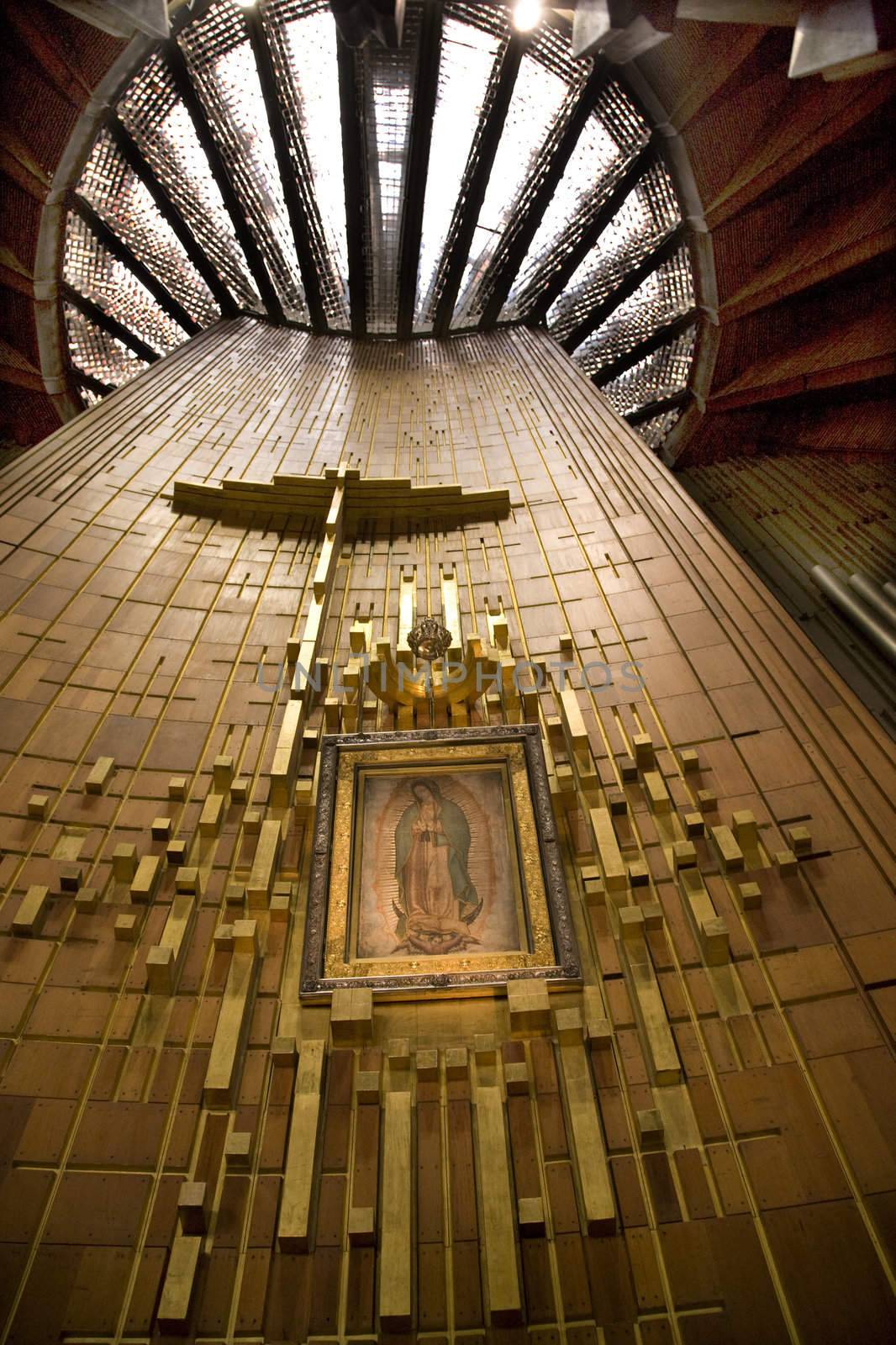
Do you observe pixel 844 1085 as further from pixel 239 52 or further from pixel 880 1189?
pixel 239 52

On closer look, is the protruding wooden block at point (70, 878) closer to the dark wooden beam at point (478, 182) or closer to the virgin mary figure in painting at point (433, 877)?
the virgin mary figure in painting at point (433, 877)

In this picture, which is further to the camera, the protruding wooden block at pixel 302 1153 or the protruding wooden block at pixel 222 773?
the protruding wooden block at pixel 222 773

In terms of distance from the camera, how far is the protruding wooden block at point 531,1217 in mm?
2113

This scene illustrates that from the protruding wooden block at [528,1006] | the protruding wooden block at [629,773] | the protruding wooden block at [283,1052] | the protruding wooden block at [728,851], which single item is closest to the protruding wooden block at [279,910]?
the protruding wooden block at [283,1052]

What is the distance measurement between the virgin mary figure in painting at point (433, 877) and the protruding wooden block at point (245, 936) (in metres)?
0.50

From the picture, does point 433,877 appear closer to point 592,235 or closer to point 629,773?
point 629,773

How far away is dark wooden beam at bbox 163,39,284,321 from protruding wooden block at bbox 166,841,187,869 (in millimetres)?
6761

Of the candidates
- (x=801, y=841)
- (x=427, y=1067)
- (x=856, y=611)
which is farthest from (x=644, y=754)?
(x=856, y=611)

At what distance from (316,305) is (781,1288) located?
855 cm

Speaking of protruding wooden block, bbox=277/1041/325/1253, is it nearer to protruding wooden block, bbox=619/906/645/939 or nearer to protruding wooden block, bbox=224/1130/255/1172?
protruding wooden block, bbox=224/1130/255/1172

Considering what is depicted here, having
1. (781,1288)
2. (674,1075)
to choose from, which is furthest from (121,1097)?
(781,1288)

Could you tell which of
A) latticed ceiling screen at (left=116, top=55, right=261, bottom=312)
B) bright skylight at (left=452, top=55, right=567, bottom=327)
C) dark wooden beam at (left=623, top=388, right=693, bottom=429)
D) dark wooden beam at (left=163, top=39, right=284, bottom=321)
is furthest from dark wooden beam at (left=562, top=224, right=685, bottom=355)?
latticed ceiling screen at (left=116, top=55, right=261, bottom=312)

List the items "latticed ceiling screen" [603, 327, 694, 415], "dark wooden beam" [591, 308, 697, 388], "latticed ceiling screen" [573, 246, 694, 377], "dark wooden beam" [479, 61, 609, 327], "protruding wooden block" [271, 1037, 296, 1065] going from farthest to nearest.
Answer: "latticed ceiling screen" [603, 327, 694, 415] < "dark wooden beam" [591, 308, 697, 388] < "latticed ceiling screen" [573, 246, 694, 377] < "dark wooden beam" [479, 61, 609, 327] < "protruding wooden block" [271, 1037, 296, 1065]

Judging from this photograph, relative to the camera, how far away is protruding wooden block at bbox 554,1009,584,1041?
8.17ft
